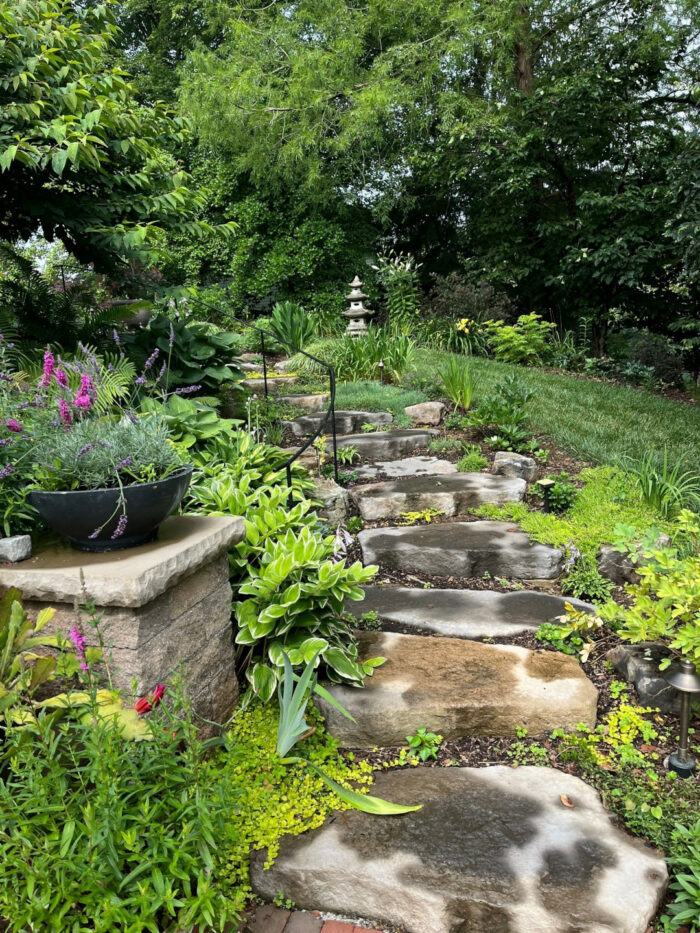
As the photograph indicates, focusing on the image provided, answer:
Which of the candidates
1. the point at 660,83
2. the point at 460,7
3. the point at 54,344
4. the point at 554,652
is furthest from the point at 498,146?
the point at 554,652

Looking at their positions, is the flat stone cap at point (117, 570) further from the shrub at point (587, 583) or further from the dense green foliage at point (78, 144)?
the dense green foliage at point (78, 144)

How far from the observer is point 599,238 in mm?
9148

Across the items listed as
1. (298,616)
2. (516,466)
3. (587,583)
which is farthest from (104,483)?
(516,466)

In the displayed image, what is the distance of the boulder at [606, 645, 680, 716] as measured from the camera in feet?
6.73

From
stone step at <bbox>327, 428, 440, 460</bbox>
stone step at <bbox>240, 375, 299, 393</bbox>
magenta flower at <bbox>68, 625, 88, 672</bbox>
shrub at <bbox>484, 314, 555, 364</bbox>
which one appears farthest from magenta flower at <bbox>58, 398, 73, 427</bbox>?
shrub at <bbox>484, 314, 555, 364</bbox>

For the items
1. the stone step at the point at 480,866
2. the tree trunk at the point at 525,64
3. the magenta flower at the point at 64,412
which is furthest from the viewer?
the tree trunk at the point at 525,64

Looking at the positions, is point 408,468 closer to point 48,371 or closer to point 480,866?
point 48,371

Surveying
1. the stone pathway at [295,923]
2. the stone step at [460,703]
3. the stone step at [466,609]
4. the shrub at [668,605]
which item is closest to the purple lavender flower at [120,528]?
the stone step at [460,703]

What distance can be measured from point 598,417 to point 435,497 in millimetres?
2091

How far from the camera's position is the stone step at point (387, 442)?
4.46m

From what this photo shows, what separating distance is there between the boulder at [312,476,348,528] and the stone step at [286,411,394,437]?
4.07ft

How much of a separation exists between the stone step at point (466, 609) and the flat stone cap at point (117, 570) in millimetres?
959

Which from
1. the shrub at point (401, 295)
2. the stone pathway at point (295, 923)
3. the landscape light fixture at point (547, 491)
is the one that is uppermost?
the shrub at point (401, 295)

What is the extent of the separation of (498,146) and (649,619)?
365 inches
